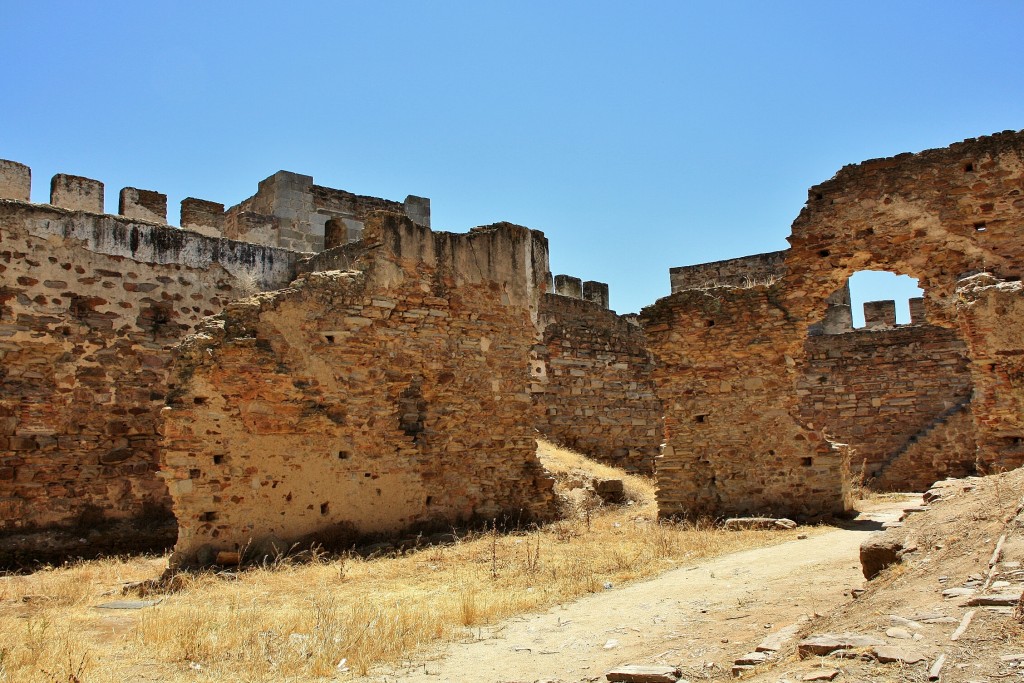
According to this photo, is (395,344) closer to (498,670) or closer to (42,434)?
(42,434)

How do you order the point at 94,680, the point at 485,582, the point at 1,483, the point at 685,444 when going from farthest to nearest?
the point at 685,444 < the point at 1,483 < the point at 485,582 < the point at 94,680

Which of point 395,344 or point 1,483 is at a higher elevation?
point 395,344

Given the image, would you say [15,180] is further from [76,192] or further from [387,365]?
[387,365]

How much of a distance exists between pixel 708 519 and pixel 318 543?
184 inches

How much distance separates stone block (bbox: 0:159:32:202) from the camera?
15219 mm

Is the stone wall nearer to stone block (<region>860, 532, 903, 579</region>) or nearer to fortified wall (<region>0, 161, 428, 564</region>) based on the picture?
fortified wall (<region>0, 161, 428, 564</region>)

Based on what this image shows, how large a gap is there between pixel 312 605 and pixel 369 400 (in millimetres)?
3406

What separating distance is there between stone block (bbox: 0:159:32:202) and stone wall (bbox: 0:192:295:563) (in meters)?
6.59

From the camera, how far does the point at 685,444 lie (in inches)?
420

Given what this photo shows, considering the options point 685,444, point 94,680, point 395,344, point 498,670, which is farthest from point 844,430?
point 94,680

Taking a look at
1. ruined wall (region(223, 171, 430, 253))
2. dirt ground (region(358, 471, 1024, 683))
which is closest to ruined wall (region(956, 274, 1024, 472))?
dirt ground (region(358, 471, 1024, 683))

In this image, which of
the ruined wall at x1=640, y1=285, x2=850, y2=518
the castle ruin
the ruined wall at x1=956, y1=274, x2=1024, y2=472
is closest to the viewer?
the castle ruin

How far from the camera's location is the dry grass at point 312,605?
4.71 meters

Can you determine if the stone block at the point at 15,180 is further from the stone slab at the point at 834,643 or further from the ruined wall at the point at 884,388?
the ruined wall at the point at 884,388
